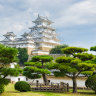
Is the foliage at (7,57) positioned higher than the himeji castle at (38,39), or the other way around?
the himeji castle at (38,39)

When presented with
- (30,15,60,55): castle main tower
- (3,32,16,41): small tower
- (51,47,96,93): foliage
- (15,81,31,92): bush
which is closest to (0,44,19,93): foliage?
(15,81,31,92): bush

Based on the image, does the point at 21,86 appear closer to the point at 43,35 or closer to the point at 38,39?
the point at 38,39

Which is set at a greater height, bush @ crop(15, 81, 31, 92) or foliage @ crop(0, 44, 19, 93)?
foliage @ crop(0, 44, 19, 93)

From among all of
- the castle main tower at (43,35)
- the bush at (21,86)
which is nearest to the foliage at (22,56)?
the castle main tower at (43,35)

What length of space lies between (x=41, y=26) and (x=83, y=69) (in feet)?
164

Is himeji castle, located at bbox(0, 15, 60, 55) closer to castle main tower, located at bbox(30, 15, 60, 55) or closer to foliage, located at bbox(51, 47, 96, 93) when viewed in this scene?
castle main tower, located at bbox(30, 15, 60, 55)

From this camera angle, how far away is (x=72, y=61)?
14469mm

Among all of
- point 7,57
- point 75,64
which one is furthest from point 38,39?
point 7,57

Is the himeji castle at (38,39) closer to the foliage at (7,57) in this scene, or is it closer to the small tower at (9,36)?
the small tower at (9,36)

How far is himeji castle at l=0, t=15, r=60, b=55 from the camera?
56.7 meters

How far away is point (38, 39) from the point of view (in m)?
60.8

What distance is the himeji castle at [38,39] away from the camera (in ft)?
186

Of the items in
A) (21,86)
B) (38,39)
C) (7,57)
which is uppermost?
(38,39)

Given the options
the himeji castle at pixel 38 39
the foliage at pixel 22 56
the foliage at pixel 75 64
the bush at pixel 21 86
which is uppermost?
the himeji castle at pixel 38 39
